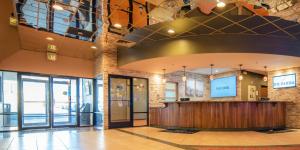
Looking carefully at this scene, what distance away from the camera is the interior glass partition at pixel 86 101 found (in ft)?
32.8

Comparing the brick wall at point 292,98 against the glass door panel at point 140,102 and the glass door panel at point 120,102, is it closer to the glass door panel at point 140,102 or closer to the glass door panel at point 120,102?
the glass door panel at point 140,102

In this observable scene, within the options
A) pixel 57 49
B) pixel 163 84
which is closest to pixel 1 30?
pixel 57 49

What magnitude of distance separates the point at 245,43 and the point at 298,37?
6.38 feet

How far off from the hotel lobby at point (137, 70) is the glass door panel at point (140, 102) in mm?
50

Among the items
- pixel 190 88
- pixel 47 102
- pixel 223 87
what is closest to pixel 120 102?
pixel 47 102

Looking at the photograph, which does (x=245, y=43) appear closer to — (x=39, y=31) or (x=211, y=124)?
(x=211, y=124)

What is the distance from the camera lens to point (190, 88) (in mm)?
13406

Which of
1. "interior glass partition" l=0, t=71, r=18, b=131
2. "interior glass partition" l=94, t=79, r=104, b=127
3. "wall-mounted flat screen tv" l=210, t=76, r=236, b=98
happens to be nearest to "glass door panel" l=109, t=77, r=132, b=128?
"interior glass partition" l=94, t=79, r=104, b=127

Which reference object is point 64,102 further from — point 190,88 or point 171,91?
point 190,88

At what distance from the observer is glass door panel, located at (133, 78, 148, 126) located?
388 inches

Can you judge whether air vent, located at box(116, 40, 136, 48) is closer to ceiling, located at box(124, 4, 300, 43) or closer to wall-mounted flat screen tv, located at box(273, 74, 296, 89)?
ceiling, located at box(124, 4, 300, 43)

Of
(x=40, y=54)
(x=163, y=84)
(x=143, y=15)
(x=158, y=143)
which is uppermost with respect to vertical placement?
(x=143, y=15)

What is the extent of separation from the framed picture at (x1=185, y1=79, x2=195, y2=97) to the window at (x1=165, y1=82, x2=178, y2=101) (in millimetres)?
820

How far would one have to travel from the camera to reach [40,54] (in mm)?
9070
